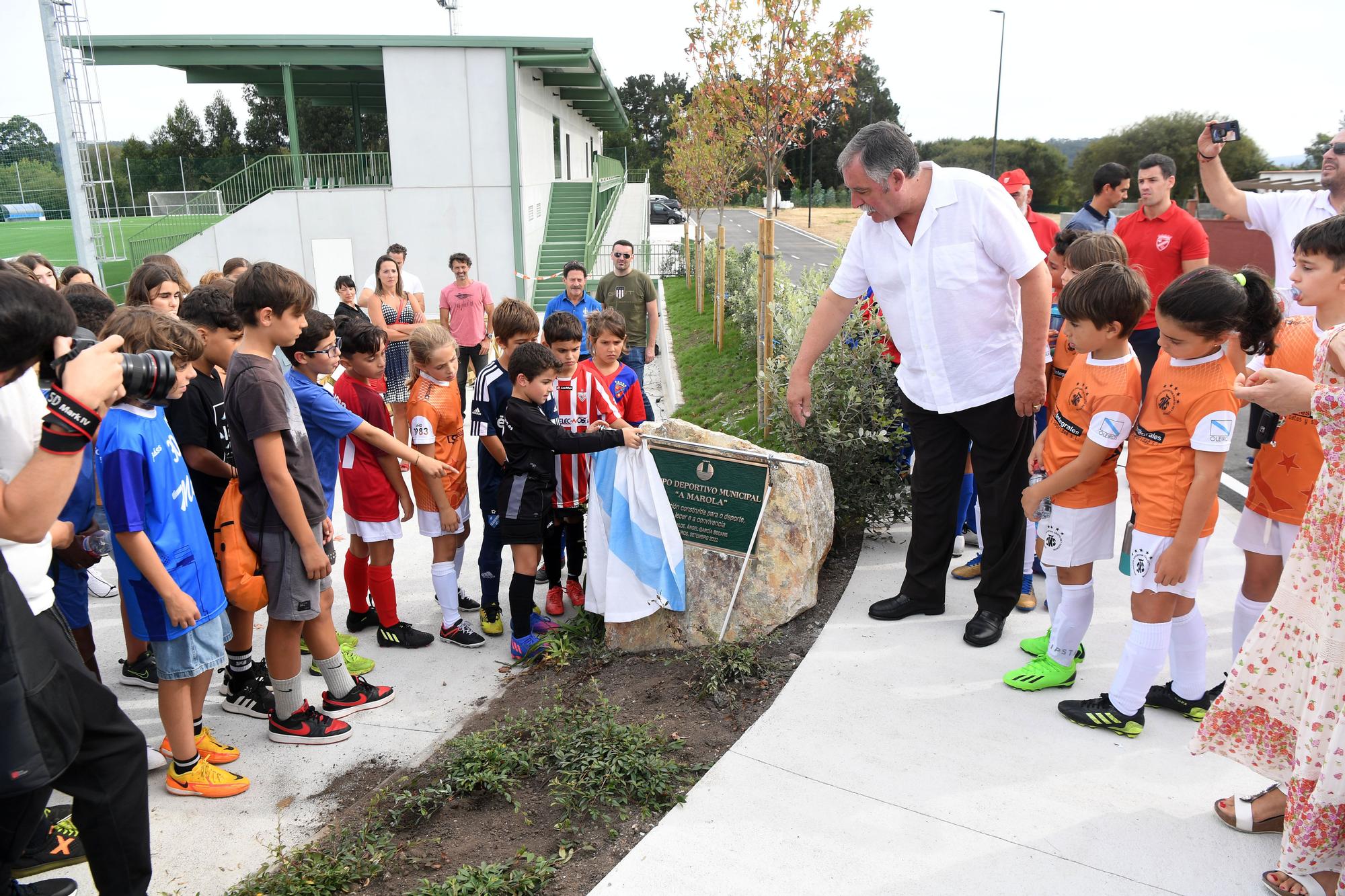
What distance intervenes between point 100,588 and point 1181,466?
19.4 ft

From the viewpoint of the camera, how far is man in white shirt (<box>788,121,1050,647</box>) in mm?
3797

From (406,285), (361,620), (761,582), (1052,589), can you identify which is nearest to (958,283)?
(1052,589)

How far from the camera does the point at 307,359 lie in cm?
416

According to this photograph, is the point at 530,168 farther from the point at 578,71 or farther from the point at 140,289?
the point at 140,289

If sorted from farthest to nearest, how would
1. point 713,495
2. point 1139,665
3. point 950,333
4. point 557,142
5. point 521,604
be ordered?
1. point 557,142
2. point 521,604
3. point 713,495
4. point 950,333
5. point 1139,665

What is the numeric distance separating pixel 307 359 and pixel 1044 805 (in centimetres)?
364

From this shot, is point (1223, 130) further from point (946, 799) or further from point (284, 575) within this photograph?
point (284, 575)

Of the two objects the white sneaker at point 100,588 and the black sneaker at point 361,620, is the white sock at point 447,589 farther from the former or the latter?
the white sneaker at point 100,588

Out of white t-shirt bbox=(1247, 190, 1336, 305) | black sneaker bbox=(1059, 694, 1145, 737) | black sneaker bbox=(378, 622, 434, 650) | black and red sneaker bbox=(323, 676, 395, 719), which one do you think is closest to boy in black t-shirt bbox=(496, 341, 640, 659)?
black sneaker bbox=(378, 622, 434, 650)

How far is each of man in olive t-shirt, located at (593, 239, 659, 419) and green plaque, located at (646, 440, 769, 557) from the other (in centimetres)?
482

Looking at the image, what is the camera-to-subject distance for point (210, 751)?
3631 mm

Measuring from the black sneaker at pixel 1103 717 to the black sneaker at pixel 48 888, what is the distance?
3583 mm

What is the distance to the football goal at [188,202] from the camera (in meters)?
19.0

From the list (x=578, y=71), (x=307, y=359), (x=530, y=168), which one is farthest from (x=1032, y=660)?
(x=578, y=71)
